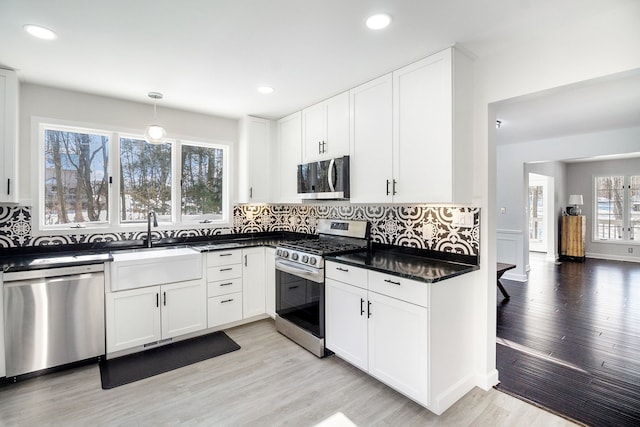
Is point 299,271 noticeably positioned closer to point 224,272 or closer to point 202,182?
point 224,272

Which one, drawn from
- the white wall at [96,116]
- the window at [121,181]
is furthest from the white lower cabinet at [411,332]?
the white wall at [96,116]

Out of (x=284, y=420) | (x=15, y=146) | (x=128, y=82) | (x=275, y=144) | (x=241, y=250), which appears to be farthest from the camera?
(x=275, y=144)

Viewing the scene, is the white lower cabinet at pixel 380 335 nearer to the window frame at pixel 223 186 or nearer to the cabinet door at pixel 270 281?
the cabinet door at pixel 270 281

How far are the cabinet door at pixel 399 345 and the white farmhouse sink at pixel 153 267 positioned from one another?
1909 mm

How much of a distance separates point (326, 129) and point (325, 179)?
21.0 inches

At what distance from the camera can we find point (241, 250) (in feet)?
11.7

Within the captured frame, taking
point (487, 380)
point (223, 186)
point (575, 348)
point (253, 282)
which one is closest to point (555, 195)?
point (575, 348)

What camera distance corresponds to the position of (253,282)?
3.66 metres

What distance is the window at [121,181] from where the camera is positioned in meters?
3.08

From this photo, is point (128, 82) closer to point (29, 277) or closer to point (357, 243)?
point (29, 277)

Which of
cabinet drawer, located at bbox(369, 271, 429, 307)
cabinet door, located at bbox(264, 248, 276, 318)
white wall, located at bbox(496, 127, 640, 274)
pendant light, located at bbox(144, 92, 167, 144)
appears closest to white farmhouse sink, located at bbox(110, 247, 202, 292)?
cabinet door, located at bbox(264, 248, 276, 318)

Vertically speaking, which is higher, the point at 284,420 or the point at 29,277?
the point at 29,277

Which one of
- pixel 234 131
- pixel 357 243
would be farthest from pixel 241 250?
pixel 234 131

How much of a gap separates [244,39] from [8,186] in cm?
237
